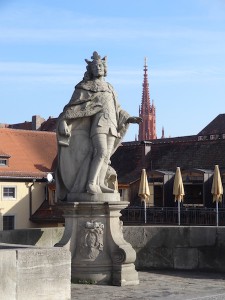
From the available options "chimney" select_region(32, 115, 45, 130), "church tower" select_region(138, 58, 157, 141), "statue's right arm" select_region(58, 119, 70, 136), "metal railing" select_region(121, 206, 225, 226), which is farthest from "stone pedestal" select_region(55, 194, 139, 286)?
"church tower" select_region(138, 58, 157, 141)

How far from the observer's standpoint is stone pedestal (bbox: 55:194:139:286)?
10.0m

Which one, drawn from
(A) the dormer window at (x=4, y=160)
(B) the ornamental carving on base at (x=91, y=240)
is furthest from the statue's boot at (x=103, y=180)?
Result: (A) the dormer window at (x=4, y=160)

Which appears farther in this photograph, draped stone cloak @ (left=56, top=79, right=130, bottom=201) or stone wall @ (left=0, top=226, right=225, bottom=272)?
stone wall @ (left=0, top=226, right=225, bottom=272)

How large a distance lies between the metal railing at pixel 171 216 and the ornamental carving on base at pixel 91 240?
27.4 metres

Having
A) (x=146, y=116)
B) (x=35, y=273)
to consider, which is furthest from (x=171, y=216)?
(x=146, y=116)

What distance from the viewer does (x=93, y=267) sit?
395 inches

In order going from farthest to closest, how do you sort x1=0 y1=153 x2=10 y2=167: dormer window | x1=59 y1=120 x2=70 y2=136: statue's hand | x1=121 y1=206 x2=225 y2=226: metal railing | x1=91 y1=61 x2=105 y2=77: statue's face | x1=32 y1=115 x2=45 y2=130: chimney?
x1=32 y1=115 x2=45 y2=130: chimney, x1=0 y1=153 x2=10 y2=167: dormer window, x1=121 y1=206 x2=225 y2=226: metal railing, x1=91 y1=61 x2=105 y2=77: statue's face, x1=59 y1=120 x2=70 y2=136: statue's hand

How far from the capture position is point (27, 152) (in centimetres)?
5234

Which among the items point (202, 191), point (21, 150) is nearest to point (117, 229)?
point (202, 191)

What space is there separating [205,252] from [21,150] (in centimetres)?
4120

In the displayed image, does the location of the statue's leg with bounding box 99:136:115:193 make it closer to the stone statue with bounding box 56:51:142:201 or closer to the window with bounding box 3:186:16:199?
the stone statue with bounding box 56:51:142:201

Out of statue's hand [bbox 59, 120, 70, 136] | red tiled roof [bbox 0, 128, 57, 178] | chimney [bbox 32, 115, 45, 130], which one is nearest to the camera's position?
statue's hand [bbox 59, 120, 70, 136]

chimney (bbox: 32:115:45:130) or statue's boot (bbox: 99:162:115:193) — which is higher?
chimney (bbox: 32:115:45:130)

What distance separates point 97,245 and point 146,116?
428ft
